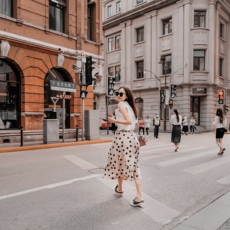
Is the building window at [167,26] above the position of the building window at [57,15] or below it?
above

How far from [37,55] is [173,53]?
2100 cm

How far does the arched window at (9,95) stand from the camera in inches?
591

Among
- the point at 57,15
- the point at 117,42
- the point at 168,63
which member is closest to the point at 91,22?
the point at 57,15

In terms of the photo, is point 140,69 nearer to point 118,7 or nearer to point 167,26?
point 167,26

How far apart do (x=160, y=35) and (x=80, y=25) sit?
59.6 ft

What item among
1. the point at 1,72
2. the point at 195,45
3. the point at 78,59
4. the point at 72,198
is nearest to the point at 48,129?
the point at 1,72

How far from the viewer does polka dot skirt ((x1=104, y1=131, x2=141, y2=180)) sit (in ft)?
15.3

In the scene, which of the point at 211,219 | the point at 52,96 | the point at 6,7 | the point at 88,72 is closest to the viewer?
the point at 211,219

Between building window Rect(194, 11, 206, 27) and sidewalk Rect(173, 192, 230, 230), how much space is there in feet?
103

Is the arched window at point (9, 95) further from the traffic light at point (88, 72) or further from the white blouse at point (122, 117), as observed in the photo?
the white blouse at point (122, 117)

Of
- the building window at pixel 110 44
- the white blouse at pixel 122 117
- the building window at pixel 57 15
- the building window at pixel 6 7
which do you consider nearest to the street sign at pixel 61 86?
the building window at pixel 57 15

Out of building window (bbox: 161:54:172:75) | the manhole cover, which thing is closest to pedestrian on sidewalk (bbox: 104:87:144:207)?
the manhole cover

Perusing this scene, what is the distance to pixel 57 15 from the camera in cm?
1789

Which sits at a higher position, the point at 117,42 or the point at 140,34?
the point at 140,34
